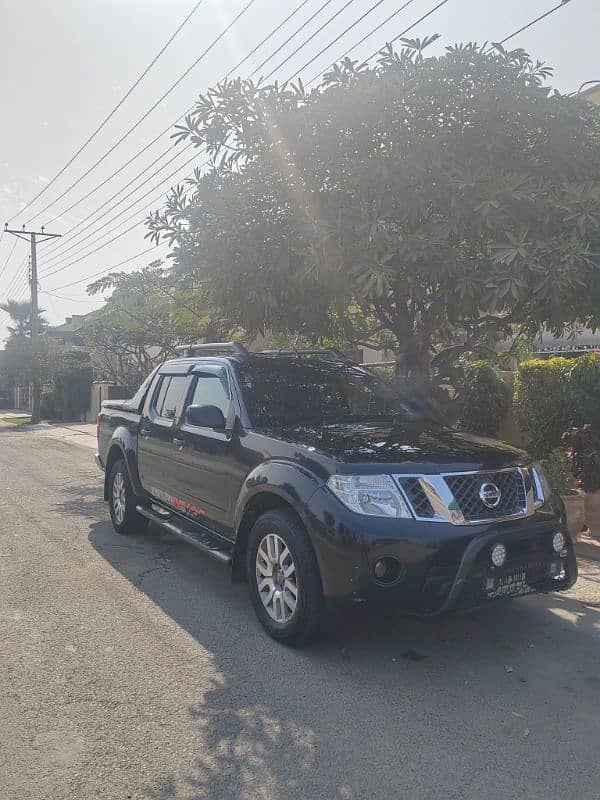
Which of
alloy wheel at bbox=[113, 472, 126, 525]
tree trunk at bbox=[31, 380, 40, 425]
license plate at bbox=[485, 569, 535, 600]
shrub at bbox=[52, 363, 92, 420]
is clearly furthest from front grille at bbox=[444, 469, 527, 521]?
tree trunk at bbox=[31, 380, 40, 425]

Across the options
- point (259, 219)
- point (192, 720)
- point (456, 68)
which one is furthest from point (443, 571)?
point (456, 68)

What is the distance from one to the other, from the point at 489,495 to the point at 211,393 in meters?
2.55

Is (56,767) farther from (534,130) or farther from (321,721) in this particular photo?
(534,130)

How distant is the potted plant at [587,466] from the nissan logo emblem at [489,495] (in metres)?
3.48

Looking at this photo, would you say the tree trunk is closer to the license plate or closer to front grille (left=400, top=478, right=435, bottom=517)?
front grille (left=400, top=478, right=435, bottom=517)

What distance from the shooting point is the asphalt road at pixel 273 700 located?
3.05 m

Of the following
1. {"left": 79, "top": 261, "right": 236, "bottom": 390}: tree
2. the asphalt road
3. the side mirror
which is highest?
{"left": 79, "top": 261, "right": 236, "bottom": 390}: tree

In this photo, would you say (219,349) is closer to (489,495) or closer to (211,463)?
(211,463)

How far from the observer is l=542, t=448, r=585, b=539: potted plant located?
275 inches

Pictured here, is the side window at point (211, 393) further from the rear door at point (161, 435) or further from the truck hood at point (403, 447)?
the truck hood at point (403, 447)

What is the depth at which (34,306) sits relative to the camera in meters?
35.9

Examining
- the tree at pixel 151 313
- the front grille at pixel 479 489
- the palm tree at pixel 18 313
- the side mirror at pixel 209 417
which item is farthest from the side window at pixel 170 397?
the palm tree at pixel 18 313

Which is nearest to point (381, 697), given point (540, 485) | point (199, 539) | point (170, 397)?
point (540, 485)

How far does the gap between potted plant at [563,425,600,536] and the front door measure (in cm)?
398
